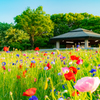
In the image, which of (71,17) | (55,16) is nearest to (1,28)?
(55,16)

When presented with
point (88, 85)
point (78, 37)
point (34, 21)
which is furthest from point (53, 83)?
point (34, 21)

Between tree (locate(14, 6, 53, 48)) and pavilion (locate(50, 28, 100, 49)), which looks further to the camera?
tree (locate(14, 6, 53, 48))

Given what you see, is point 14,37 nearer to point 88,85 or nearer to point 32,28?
point 32,28

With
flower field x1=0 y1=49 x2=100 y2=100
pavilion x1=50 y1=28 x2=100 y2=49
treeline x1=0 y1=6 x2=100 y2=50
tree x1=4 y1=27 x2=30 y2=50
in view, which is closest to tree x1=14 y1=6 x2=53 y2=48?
treeline x1=0 y1=6 x2=100 y2=50

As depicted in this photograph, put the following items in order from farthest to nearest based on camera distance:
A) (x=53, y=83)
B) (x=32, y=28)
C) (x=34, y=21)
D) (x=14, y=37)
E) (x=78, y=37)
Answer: (x=34, y=21)
(x=32, y=28)
(x=14, y=37)
(x=78, y=37)
(x=53, y=83)

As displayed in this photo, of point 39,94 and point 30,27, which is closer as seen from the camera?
point 39,94

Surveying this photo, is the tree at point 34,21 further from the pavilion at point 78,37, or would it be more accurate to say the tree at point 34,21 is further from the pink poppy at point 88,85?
the pink poppy at point 88,85

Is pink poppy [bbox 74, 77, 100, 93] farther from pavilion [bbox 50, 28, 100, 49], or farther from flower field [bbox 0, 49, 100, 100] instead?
pavilion [bbox 50, 28, 100, 49]

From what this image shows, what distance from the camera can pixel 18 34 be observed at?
77.2 feet

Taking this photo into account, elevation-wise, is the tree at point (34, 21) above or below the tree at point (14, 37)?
above

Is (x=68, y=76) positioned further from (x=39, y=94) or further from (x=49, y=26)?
(x=49, y=26)

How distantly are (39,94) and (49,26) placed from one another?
27.8 metres

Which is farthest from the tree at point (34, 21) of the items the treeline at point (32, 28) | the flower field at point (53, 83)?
the flower field at point (53, 83)

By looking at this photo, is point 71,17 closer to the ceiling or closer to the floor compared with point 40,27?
closer to the ceiling
